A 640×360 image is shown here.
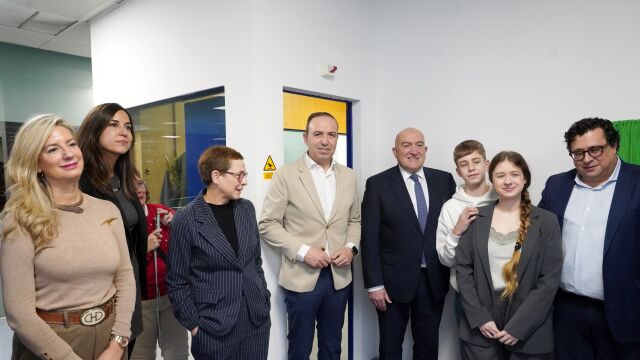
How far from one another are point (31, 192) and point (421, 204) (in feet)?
6.69

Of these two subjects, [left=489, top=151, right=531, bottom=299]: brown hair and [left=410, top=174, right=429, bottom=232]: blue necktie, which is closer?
[left=489, top=151, right=531, bottom=299]: brown hair

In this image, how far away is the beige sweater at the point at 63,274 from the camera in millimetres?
1283

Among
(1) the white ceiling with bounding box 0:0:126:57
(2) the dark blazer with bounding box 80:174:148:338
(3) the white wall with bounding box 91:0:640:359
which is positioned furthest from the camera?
(1) the white ceiling with bounding box 0:0:126:57

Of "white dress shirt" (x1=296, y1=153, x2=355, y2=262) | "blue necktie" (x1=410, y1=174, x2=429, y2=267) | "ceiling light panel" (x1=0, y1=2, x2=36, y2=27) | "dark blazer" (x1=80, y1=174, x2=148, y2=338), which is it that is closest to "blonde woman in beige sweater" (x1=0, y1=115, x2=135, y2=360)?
"dark blazer" (x1=80, y1=174, x2=148, y2=338)

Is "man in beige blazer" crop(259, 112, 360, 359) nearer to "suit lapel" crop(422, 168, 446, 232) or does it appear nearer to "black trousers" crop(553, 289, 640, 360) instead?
"suit lapel" crop(422, 168, 446, 232)

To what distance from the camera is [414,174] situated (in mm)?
2529

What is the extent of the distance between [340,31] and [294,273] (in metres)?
1.87

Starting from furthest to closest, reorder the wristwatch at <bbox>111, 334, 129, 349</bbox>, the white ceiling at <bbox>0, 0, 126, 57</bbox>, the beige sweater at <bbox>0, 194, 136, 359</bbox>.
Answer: the white ceiling at <bbox>0, 0, 126, 57</bbox>
the wristwatch at <bbox>111, 334, 129, 349</bbox>
the beige sweater at <bbox>0, 194, 136, 359</bbox>

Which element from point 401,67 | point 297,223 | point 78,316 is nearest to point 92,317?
point 78,316

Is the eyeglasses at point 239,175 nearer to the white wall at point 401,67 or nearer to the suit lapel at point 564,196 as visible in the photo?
the white wall at point 401,67

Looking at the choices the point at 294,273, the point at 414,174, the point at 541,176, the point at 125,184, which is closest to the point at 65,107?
the point at 125,184

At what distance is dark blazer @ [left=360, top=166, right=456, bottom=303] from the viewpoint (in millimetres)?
2391

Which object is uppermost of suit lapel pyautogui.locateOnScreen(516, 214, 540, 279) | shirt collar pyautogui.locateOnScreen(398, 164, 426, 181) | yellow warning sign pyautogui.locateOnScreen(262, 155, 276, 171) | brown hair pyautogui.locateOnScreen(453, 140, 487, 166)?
brown hair pyautogui.locateOnScreen(453, 140, 487, 166)

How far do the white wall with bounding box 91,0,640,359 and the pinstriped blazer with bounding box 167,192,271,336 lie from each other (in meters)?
0.63
